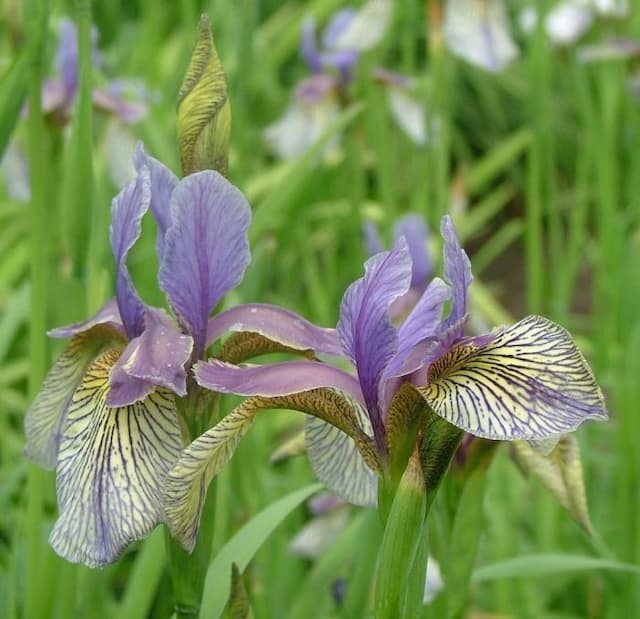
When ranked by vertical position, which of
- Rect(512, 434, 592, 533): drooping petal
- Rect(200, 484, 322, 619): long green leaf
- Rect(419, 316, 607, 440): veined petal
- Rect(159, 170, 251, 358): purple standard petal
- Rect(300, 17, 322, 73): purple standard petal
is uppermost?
Rect(300, 17, 322, 73): purple standard petal

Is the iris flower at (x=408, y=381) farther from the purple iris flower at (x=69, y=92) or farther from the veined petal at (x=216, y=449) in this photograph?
the purple iris flower at (x=69, y=92)

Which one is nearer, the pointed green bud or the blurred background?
the pointed green bud

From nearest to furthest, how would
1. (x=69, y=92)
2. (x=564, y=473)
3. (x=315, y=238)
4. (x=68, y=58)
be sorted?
(x=564, y=473) → (x=69, y=92) → (x=68, y=58) → (x=315, y=238)

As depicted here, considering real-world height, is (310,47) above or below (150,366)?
above

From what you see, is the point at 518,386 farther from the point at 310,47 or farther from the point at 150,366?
the point at 310,47

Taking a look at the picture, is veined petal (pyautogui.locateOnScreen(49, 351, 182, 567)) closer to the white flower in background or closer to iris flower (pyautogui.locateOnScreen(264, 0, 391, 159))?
the white flower in background

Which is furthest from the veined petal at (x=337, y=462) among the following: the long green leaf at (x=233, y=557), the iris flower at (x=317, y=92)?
the iris flower at (x=317, y=92)

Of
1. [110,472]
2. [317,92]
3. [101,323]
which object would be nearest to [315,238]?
[317,92]

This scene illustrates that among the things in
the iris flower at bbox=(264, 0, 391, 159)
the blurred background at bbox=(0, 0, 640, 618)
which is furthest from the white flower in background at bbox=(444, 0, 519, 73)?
the iris flower at bbox=(264, 0, 391, 159)
